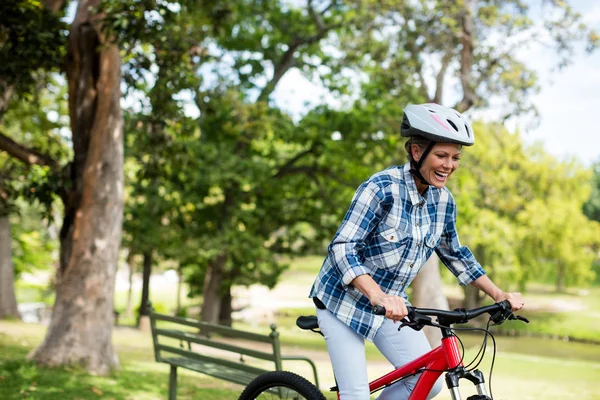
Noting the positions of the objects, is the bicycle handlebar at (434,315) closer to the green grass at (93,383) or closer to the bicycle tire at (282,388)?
the bicycle tire at (282,388)

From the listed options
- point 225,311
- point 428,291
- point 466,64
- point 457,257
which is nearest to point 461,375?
point 457,257

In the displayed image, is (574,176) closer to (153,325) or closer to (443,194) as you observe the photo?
(153,325)

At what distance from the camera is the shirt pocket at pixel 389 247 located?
128 inches

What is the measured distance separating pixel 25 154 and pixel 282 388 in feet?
25.2

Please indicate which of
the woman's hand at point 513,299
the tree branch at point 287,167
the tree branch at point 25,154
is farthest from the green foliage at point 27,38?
the tree branch at point 287,167

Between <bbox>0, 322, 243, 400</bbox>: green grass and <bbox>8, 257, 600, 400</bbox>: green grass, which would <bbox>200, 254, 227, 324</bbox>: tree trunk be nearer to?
<bbox>8, 257, 600, 400</bbox>: green grass

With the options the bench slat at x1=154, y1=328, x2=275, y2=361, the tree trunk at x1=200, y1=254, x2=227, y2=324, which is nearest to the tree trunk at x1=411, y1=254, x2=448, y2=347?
the tree trunk at x1=200, y1=254, x2=227, y2=324

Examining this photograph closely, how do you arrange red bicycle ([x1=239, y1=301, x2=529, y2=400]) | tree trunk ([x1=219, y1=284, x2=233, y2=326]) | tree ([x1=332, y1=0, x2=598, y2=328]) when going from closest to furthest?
red bicycle ([x1=239, y1=301, x2=529, y2=400]), tree ([x1=332, y1=0, x2=598, y2=328]), tree trunk ([x1=219, y1=284, x2=233, y2=326])

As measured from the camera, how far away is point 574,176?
136 feet

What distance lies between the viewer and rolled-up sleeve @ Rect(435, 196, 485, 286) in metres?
3.54

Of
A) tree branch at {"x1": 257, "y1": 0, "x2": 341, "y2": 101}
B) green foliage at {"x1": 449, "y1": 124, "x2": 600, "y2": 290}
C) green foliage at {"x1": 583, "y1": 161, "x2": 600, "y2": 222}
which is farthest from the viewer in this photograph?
green foliage at {"x1": 583, "y1": 161, "x2": 600, "y2": 222}

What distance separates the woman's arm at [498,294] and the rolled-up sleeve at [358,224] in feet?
2.05

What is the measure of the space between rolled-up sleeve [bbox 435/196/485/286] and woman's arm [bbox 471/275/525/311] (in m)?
0.04

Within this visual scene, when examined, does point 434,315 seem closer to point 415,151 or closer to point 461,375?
point 461,375
